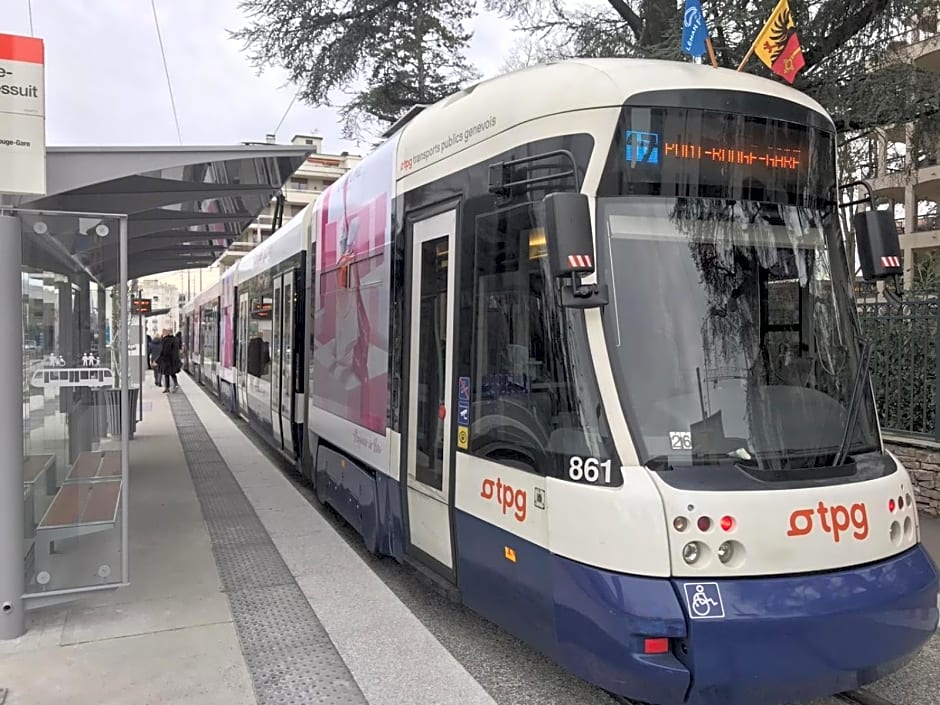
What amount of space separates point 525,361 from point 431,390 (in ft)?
3.51

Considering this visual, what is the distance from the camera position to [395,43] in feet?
51.8

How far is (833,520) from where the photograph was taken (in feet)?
11.5

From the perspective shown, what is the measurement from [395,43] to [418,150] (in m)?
11.5

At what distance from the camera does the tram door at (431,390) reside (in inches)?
188

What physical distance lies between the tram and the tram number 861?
0.03ft

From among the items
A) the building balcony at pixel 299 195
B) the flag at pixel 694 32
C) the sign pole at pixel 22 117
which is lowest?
the sign pole at pixel 22 117

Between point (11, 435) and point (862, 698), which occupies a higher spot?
point (11, 435)

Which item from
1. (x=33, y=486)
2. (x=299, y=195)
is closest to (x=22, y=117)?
(x=33, y=486)

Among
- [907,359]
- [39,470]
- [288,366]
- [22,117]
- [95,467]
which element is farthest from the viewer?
[288,366]

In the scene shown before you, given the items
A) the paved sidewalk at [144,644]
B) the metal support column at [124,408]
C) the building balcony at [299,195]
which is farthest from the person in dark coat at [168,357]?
the building balcony at [299,195]

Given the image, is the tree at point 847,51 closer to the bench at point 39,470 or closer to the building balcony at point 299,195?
the bench at point 39,470

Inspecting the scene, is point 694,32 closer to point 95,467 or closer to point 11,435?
point 11,435

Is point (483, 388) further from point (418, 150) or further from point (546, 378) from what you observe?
point (418, 150)

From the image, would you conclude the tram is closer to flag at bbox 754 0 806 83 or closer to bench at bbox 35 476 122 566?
flag at bbox 754 0 806 83
